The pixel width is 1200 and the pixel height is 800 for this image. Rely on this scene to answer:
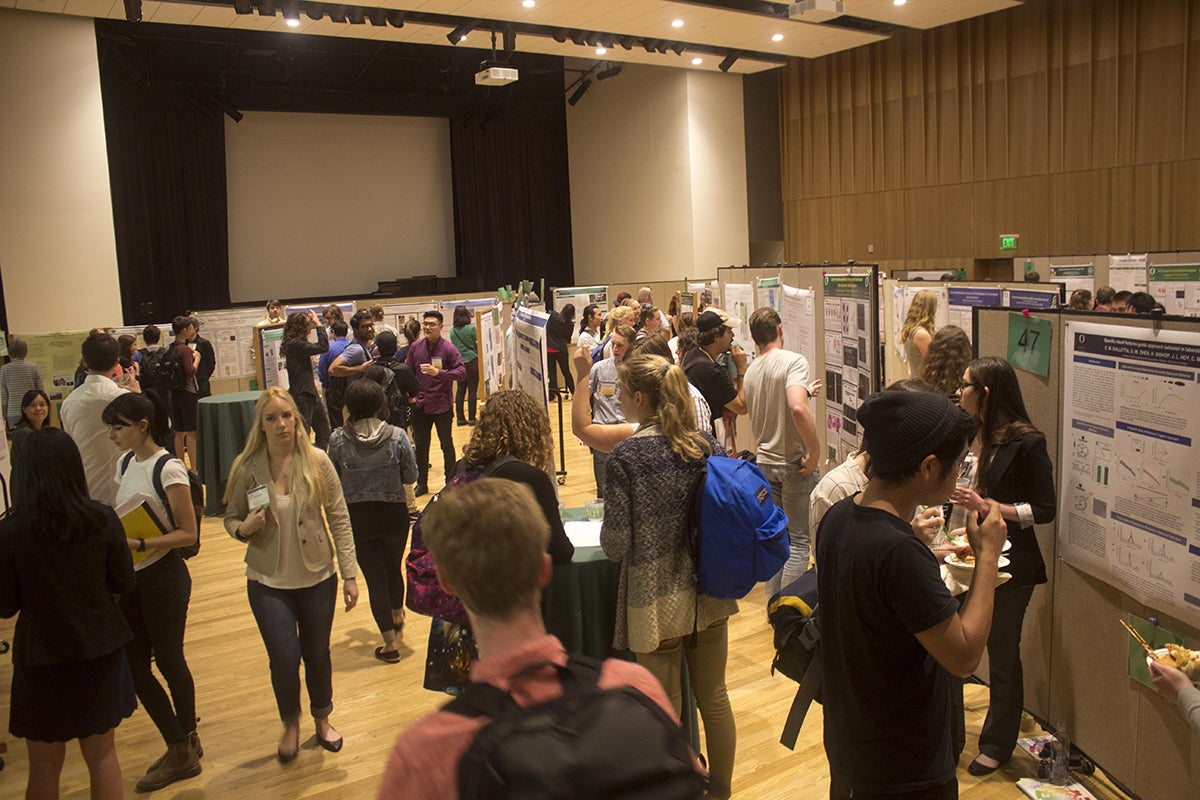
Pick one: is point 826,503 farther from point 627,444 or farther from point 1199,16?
point 1199,16

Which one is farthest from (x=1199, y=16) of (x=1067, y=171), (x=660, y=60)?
(x=660, y=60)

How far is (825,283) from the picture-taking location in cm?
564

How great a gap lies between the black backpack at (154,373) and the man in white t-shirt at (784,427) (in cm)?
573

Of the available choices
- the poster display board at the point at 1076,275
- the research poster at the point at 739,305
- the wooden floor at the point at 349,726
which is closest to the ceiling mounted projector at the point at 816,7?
the poster display board at the point at 1076,275

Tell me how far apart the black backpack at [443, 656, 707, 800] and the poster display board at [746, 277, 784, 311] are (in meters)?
5.80

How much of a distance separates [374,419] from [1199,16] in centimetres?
1166

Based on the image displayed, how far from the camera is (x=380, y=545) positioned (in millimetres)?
4848

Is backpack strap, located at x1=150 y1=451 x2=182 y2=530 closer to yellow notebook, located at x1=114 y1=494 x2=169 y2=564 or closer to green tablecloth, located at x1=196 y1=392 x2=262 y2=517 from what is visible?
yellow notebook, located at x1=114 y1=494 x2=169 y2=564

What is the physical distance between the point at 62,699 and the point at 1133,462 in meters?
3.47

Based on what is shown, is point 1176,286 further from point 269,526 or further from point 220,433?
Result: point 220,433

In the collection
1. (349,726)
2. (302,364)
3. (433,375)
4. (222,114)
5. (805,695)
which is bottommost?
(349,726)

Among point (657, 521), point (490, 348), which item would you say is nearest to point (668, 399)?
point (657, 521)

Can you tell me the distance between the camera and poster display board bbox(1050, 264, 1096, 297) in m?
9.38

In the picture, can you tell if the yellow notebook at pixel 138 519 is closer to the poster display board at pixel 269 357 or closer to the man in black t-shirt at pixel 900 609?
the man in black t-shirt at pixel 900 609
